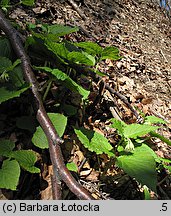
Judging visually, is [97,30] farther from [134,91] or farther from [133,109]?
[133,109]

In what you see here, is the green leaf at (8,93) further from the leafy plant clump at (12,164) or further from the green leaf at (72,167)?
the green leaf at (72,167)

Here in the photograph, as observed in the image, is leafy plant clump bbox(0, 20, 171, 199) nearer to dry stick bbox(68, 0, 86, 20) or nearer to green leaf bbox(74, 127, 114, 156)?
green leaf bbox(74, 127, 114, 156)

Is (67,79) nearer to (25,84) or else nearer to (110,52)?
(25,84)

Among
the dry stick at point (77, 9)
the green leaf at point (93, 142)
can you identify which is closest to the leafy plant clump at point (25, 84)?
the green leaf at point (93, 142)
